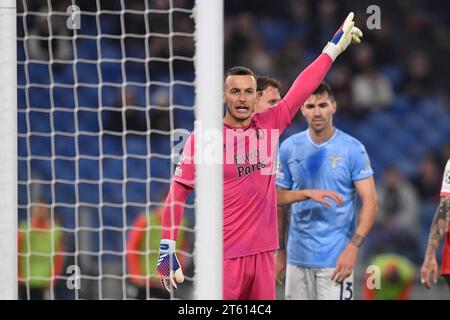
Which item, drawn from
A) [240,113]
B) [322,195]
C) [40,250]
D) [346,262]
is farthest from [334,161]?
[40,250]

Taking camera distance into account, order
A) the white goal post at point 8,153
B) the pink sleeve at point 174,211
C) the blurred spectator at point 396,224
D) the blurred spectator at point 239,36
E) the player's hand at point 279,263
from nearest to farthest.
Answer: the white goal post at point 8,153 < the pink sleeve at point 174,211 < the player's hand at point 279,263 < the blurred spectator at point 396,224 < the blurred spectator at point 239,36

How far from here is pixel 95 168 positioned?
8.91 m

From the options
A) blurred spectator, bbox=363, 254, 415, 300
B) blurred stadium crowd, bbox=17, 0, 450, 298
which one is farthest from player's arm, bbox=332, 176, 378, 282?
blurred stadium crowd, bbox=17, 0, 450, 298

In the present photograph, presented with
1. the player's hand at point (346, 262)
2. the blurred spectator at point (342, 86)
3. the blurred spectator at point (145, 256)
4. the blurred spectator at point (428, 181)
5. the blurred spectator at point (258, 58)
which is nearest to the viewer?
the player's hand at point (346, 262)

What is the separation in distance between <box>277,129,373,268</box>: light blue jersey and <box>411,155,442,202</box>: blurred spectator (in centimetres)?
312

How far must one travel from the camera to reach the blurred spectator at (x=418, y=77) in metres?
9.69

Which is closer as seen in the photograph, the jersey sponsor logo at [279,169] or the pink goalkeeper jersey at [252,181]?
the pink goalkeeper jersey at [252,181]

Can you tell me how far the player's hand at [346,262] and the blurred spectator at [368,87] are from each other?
3883mm

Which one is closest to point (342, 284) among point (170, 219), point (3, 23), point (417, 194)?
point (170, 219)

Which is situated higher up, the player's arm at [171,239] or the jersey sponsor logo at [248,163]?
the jersey sponsor logo at [248,163]

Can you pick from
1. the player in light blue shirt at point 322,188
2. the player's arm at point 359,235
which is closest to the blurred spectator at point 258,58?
the player in light blue shirt at point 322,188

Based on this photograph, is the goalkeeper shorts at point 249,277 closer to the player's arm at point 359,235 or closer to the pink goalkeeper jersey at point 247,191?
the pink goalkeeper jersey at point 247,191

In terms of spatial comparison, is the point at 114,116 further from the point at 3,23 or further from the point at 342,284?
the point at 3,23

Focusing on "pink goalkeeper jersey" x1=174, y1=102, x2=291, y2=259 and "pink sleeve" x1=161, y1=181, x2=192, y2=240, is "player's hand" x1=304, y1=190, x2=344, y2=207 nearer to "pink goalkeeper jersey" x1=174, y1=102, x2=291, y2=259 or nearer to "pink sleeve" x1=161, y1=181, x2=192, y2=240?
"pink goalkeeper jersey" x1=174, y1=102, x2=291, y2=259
